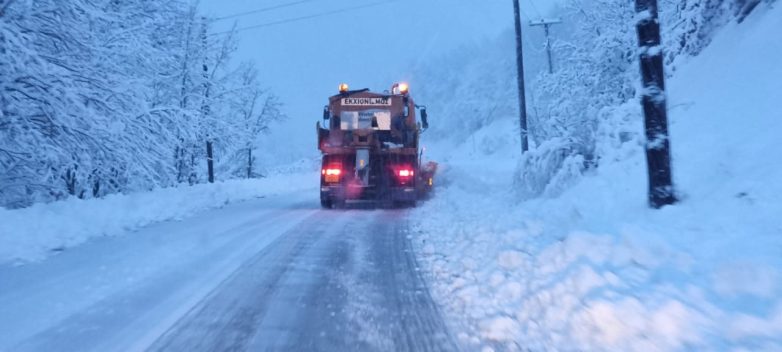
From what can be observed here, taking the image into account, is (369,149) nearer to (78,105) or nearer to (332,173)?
(332,173)

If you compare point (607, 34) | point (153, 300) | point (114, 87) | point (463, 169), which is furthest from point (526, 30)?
point (153, 300)

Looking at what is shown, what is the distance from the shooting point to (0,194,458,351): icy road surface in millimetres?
4895

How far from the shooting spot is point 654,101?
7332 mm

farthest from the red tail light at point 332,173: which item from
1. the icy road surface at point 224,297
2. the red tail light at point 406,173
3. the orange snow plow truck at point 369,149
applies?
the icy road surface at point 224,297

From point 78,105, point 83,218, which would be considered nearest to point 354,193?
point 83,218

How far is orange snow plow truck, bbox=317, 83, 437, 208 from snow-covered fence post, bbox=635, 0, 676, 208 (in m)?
9.79

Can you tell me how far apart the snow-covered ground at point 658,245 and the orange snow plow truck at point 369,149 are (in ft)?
15.3

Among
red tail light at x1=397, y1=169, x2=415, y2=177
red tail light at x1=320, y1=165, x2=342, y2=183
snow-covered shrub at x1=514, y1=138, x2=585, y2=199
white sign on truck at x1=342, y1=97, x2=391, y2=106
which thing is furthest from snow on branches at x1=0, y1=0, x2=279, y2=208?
snow-covered shrub at x1=514, y1=138, x2=585, y2=199

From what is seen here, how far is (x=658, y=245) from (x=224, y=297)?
15.7ft

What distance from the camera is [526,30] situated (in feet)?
252

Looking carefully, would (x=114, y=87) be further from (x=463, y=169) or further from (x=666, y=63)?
(x=463, y=169)

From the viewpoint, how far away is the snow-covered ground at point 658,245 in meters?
4.37

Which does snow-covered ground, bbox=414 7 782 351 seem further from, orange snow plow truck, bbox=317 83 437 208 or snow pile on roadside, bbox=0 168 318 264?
snow pile on roadside, bbox=0 168 318 264

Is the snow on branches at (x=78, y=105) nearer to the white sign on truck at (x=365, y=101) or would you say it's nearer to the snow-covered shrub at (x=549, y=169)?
the white sign on truck at (x=365, y=101)
